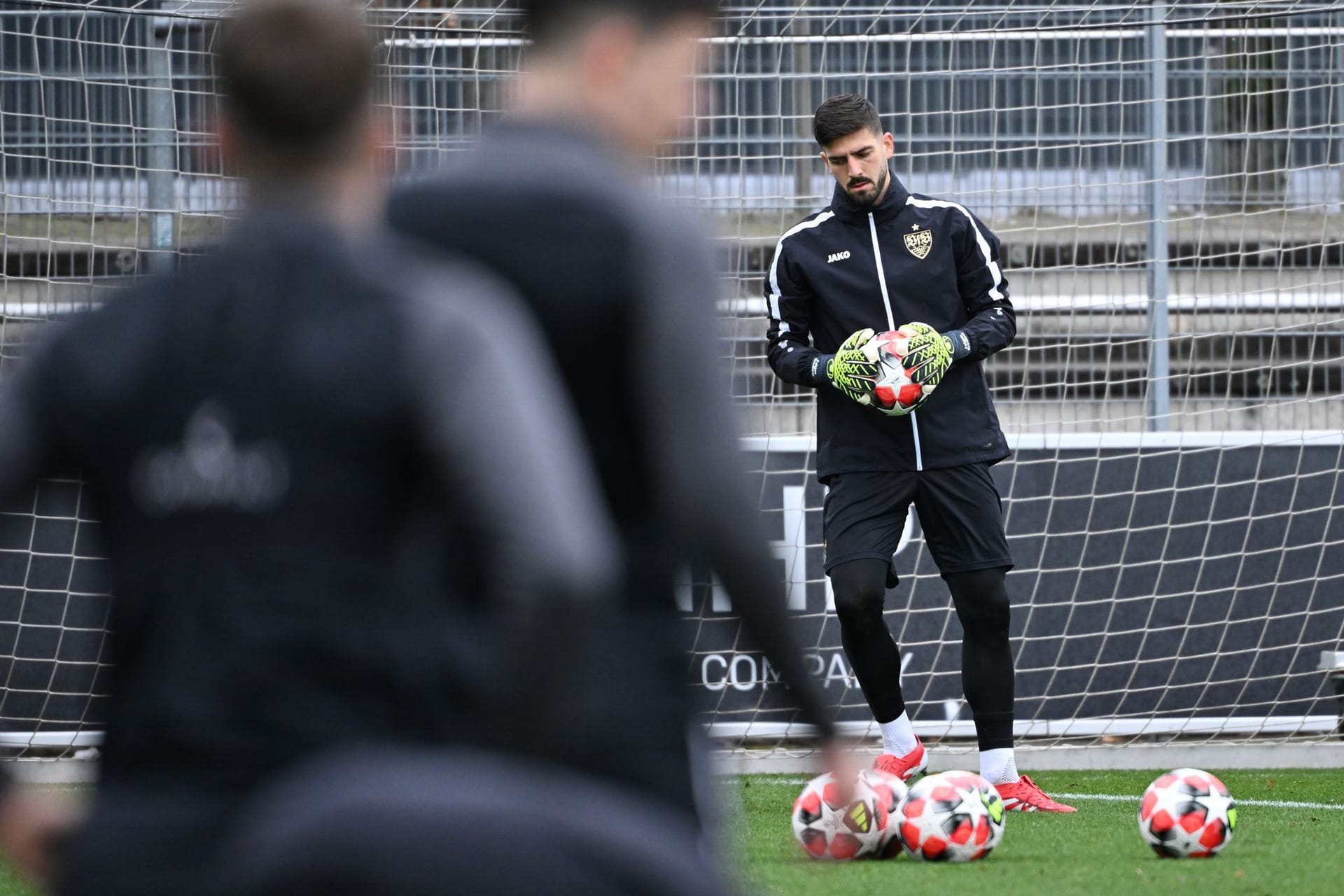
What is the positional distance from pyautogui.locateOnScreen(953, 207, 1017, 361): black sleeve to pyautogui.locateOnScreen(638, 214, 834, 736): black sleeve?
4221 millimetres

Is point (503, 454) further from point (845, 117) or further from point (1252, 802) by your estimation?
point (1252, 802)

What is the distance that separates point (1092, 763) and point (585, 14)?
6.25m

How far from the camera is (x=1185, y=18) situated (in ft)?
26.0

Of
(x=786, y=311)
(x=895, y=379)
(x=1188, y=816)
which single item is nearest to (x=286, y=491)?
(x=1188, y=816)

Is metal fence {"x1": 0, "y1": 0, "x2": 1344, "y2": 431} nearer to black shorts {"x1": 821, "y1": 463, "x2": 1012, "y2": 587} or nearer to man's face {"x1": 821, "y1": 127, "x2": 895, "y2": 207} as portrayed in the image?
man's face {"x1": 821, "y1": 127, "x2": 895, "y2": 207}

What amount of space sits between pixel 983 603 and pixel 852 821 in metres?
1.37

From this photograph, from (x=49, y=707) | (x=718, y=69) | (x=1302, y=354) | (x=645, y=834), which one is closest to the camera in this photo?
(x=645, y=834)

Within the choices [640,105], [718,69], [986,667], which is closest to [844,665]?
[986,667]

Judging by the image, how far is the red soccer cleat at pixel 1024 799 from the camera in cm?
575

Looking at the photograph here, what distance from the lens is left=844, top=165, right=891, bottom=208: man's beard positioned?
5.95 m

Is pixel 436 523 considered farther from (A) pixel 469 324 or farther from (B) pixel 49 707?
(B) pixel 49 707

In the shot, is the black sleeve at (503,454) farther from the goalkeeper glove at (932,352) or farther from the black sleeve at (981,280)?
the black sleeve at (981,280)

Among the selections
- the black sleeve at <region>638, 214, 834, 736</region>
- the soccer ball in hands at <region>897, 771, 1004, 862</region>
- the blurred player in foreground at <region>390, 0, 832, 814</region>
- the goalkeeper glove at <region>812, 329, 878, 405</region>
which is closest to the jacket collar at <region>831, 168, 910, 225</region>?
the goalkeeper glove at <region>812, 329, 878, 405</region>

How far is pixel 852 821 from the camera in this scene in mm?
4504
